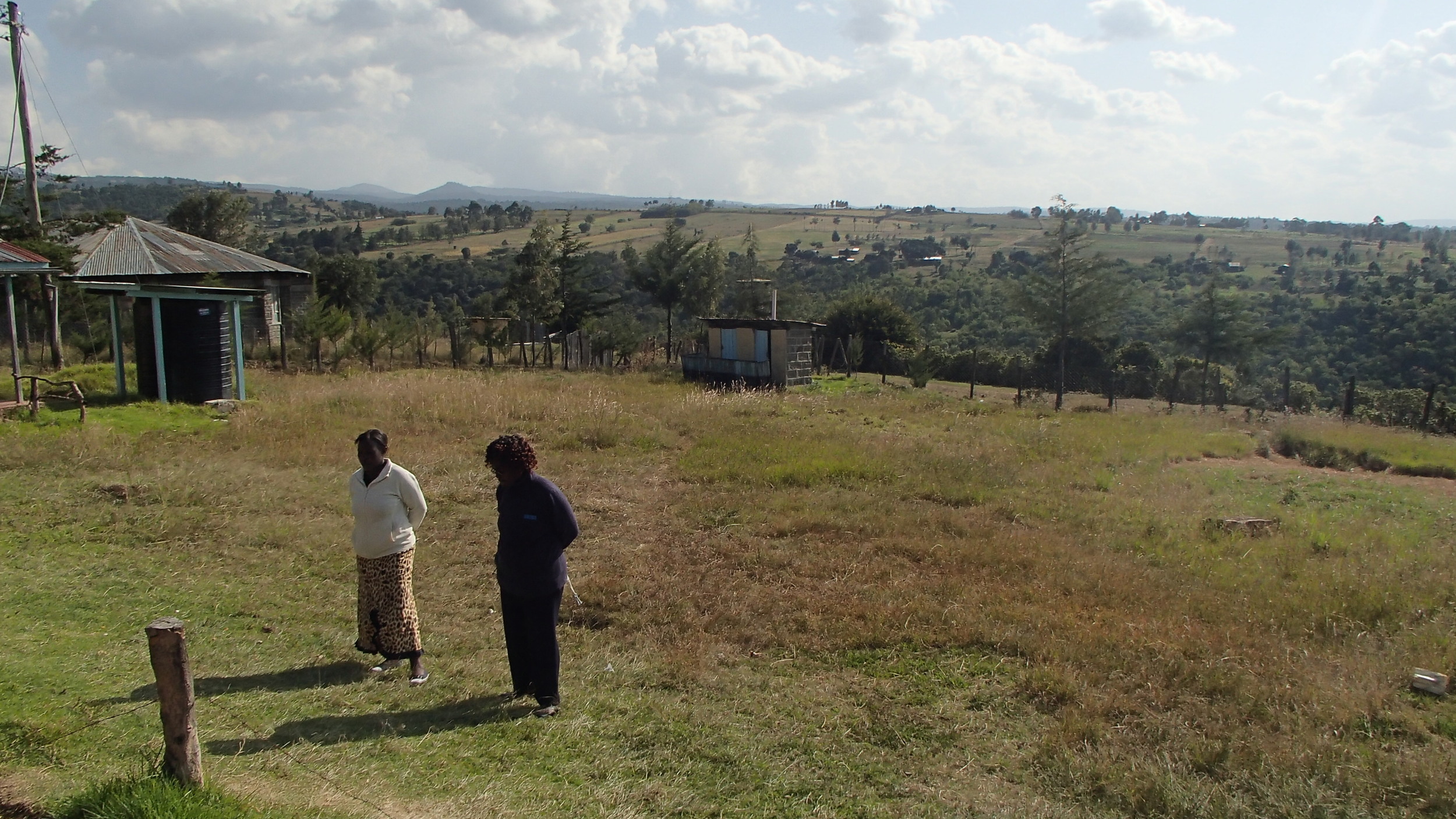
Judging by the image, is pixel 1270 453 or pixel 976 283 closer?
pixel 1270 453

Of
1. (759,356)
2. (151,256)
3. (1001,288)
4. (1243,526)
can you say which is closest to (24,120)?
(151,256)

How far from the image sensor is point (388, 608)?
5.42 metres

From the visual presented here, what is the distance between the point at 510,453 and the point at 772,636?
2558mm

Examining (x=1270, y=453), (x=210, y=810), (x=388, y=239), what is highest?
(x=388, y=239)

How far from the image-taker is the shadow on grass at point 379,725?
14.1 feet

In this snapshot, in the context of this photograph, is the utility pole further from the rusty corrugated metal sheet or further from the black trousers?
the black trousers

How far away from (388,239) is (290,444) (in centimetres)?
6821

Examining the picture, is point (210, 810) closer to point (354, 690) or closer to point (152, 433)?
point (354, 690)

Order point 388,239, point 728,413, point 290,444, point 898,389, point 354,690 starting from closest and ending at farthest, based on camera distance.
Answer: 1. point 354,690
2. point 290,444
3. point 728,413
4. point 898,389
5. point 388,239

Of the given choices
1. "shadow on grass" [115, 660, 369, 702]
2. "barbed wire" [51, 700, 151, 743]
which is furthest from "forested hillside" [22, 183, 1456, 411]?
"barbed wire" [51, 700, 151, 743]

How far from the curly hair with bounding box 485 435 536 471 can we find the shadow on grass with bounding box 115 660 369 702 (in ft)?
5.70

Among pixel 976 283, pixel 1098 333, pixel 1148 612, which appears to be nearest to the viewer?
pixel 1148 612

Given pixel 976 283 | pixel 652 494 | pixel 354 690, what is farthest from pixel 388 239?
pixel 354 690

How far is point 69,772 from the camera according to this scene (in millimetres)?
3771
